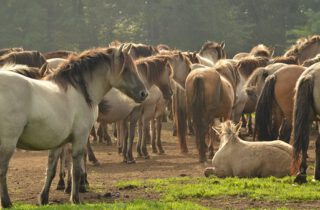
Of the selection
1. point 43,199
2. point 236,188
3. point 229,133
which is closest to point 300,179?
point 236,188

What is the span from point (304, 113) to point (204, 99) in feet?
14.9

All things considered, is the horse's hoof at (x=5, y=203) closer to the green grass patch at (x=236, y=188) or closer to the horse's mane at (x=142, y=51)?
the green grass patch at (x=236, y=188)

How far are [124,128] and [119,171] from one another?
2282 mm

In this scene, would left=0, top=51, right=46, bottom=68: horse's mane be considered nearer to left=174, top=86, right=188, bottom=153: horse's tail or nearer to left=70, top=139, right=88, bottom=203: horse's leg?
left=174, top=86, right=188, bottom=153: horse's tail

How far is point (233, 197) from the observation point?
9.51 meters

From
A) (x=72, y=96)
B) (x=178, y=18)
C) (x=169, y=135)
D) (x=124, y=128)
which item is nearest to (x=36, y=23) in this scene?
(x=178, y=18)

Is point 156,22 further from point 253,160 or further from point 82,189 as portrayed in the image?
point 82,189

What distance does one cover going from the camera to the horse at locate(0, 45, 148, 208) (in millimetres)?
7988

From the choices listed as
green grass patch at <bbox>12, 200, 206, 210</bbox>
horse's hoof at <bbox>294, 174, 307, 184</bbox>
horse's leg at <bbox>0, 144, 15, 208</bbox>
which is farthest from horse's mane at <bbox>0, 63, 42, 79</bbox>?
horse's hoof at <bbox>294, 174, 307, 184</bbox>

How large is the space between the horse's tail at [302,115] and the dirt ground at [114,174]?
1.45 meters

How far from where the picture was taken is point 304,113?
10406mm

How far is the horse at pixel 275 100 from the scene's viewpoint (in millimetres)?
13359

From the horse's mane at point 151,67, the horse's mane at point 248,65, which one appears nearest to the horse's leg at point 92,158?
the horse's mane at point 151,67

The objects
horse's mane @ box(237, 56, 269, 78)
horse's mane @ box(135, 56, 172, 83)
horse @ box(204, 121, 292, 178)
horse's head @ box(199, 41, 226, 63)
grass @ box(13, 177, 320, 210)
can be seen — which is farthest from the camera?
horse's head @ box(199, 41, 226, 63)
